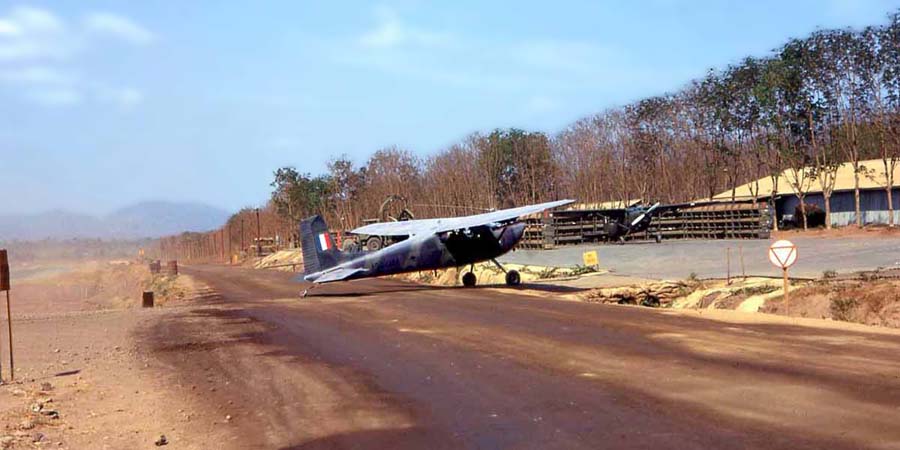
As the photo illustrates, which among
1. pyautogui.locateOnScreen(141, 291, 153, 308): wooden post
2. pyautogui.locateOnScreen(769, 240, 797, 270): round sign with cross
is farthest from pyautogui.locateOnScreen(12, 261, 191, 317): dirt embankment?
pyautogui.locateOnScreen(769, 240, 797, 270): round sign with cross

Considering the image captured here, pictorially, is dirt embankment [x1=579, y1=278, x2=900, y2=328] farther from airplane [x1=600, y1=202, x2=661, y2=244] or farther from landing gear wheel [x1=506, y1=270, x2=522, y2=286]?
airplane [x1=600, y1=202, x2=661, y2=244]

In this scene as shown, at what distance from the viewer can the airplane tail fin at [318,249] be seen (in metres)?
30.6

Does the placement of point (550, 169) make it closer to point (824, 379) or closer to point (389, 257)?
point (389, 257)

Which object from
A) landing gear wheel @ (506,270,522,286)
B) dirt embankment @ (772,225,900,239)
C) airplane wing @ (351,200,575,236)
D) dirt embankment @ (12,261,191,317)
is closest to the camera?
airplane wing @ (351,200,575,236)

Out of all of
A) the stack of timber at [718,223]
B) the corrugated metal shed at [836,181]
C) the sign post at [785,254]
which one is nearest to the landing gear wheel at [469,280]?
the sign post at [785,254]

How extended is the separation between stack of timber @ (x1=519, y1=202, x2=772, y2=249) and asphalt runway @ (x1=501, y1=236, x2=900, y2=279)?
21.2 feet

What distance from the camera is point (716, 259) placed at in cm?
3281

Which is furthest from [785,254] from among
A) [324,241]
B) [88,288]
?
→ [88,288]

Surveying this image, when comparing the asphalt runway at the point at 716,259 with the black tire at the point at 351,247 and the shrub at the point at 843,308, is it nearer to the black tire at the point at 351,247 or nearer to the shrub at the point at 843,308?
the shrub at the point at 843,308

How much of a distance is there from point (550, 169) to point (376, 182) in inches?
738

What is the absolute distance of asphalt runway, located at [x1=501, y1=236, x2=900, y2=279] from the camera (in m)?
26.2

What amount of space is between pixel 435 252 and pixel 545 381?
20692 mm

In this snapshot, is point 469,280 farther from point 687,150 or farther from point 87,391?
point 687,150

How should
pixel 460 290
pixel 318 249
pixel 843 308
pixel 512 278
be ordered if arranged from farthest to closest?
pixel 512 278 < pixel 460 290 < pixel 318 249 < pixel 843 308
